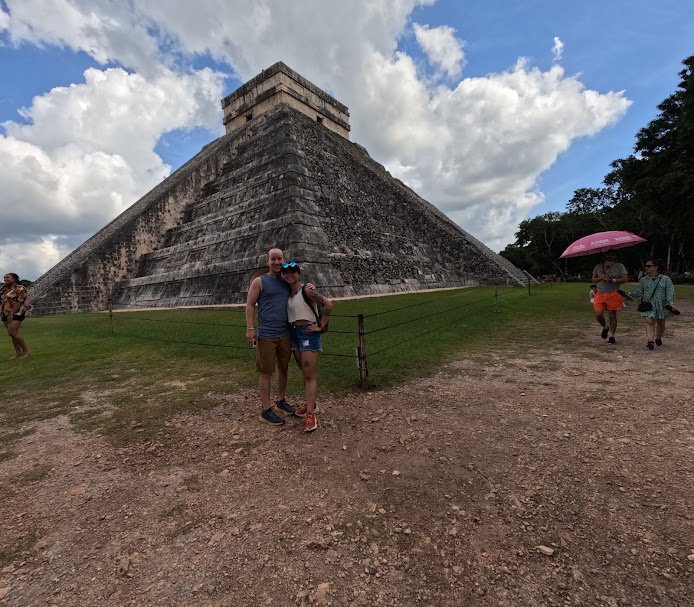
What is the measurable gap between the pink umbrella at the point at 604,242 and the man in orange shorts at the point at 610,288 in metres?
0.49

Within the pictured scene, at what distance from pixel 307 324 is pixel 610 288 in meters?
6.59

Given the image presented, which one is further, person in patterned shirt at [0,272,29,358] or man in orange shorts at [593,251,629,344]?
person in patterned shirt at [0,272,29,358]

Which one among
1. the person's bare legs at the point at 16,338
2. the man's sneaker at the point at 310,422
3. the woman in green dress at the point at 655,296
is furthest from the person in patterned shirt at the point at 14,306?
the woman in green dress at the point at 655,296

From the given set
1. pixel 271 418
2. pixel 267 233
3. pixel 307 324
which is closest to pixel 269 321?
pixel 307 324

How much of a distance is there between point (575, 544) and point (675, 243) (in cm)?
5122

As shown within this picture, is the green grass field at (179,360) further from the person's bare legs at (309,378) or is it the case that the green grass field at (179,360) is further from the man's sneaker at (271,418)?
the person's bare legs at (309,378)

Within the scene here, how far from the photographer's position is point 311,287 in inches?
160

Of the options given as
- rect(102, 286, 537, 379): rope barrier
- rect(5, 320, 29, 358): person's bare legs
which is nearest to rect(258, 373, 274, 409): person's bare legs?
rect(102, 286, 537, 379): rope barrier

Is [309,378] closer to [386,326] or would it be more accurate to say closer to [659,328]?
[386,326]

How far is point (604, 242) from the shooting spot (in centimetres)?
809

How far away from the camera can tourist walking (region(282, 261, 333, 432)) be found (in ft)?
13.2

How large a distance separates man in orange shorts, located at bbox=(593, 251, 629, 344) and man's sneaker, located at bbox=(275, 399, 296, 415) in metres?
6.42

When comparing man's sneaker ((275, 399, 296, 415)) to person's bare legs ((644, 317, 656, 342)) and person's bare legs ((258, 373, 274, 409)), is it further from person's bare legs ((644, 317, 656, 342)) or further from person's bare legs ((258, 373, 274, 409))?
person's bare legs ((644, 317, 656, 342))

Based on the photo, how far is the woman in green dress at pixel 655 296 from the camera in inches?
265
